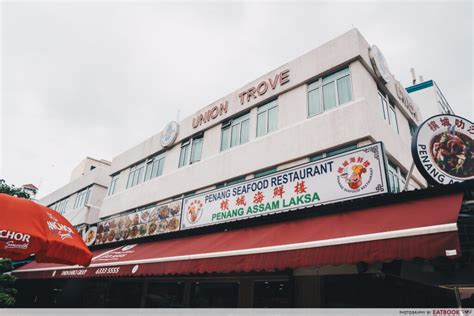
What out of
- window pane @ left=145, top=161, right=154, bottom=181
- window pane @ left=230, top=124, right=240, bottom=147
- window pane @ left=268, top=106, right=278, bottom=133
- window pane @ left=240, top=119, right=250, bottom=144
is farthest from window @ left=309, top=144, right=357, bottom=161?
window pane @ left=145, top=161, right=154, bottom=181

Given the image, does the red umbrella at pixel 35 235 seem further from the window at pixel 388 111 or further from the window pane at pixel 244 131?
the window at pixel 388 111

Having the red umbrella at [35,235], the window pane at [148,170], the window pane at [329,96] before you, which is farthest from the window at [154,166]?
the red umbrella at [35,235]

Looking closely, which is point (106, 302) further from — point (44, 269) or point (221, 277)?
point (221, 277)

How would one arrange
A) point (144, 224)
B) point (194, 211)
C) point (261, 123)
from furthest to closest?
point (144, 224)
point (261, 123)
point (194, 211)

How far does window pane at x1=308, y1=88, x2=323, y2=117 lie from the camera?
11298 millimetres

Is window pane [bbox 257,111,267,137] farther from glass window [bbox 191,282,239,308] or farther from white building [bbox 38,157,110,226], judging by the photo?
white building [bbox 38,157,110,226]

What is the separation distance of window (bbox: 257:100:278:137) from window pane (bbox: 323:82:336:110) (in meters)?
2.12

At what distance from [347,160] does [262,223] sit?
2606mm

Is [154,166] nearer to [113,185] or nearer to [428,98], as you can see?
[113,185]

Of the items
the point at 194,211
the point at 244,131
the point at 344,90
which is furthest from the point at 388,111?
the point at 194,211

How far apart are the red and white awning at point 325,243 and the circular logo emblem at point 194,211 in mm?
2616

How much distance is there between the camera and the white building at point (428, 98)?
19.5 meters

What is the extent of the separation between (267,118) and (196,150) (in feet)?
15.0

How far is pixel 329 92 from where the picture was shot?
1124cm
